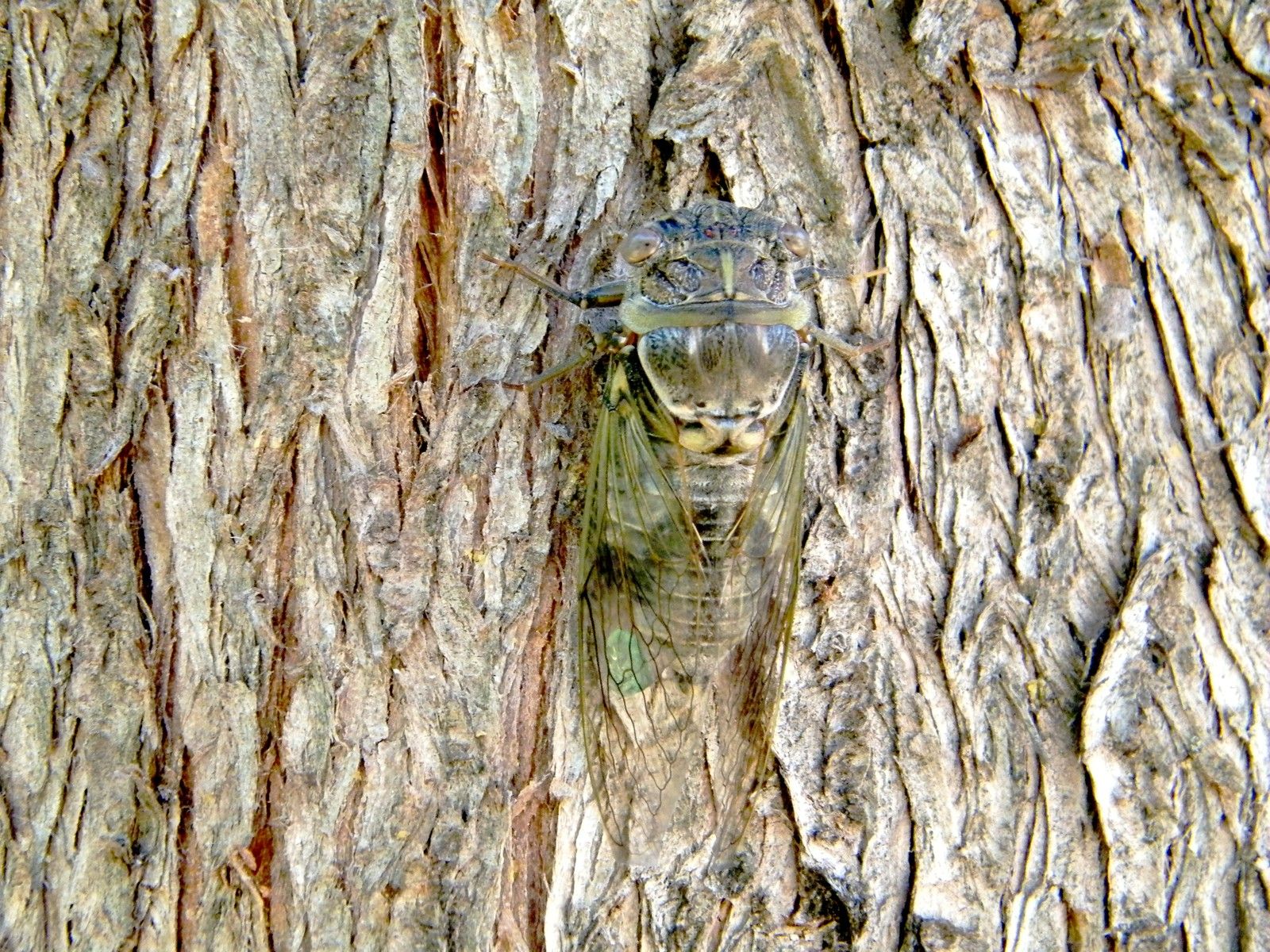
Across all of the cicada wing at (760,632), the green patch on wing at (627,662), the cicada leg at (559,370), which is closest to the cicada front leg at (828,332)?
the cicada wing at (760,632)

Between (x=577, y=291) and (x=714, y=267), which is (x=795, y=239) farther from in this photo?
(x=577, y=291)

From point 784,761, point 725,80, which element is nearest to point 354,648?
point 784,761

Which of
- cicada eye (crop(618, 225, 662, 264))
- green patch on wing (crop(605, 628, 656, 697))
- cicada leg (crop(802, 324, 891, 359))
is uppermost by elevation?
cicada eye (crop(618, 225, 662, 264))

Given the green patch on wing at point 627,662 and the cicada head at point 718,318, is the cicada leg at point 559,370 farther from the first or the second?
the green patch on wing at point 627,662

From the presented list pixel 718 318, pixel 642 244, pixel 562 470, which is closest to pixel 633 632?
pixel 562 470

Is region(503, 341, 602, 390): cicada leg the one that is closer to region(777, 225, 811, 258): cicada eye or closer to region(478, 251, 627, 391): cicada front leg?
region(478, 251, 627, 391): cicada front leg

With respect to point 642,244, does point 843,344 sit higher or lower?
lower

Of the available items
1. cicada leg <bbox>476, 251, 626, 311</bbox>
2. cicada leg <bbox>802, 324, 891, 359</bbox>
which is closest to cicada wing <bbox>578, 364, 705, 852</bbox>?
cicada leg <bbox>476, 251, 626, 311</bbox>
